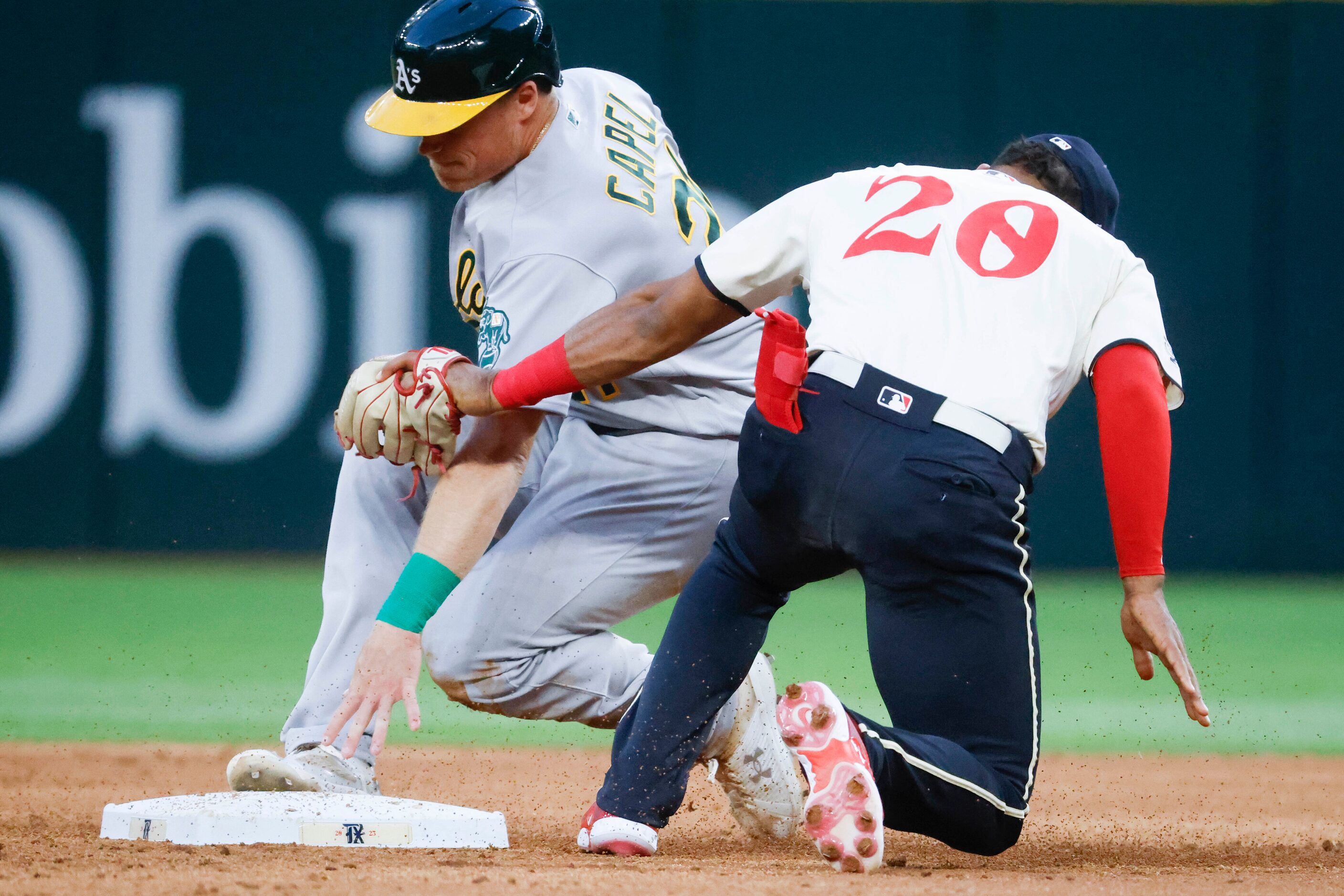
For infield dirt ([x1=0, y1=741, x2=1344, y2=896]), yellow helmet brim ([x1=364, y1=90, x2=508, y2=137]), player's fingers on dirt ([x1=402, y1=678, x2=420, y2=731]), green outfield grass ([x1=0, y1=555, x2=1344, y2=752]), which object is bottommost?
green outfield grass ([x1=0, y1=555, x2=1344, y2=752])

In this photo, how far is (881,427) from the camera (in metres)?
2.40

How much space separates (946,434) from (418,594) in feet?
3.18

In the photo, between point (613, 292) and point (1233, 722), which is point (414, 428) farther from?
point (1233, 722)

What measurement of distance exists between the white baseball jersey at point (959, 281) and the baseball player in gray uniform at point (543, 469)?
0.52 m

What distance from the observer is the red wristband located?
2.76 meters

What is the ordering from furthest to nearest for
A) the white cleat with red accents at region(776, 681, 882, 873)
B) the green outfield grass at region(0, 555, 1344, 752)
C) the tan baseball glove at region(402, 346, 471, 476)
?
the green outfield grass at region(0, 555, 1344, 752)
the tan baseball glove at region(402, 346, 471, 476)
the white cleat with red accents at region(776, 681, 882, 873)

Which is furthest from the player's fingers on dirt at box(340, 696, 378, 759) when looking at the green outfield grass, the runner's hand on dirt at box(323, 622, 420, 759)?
the green outfield grass

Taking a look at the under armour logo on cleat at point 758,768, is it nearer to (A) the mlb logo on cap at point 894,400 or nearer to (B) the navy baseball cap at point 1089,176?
(A) the mlb logo on cap at point 894,400

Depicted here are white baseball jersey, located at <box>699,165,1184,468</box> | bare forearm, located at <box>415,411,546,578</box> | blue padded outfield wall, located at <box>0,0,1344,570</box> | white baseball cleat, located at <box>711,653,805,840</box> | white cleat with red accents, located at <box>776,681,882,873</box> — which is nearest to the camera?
white cleat with red accents, located at <box>776,681,882,873</box>

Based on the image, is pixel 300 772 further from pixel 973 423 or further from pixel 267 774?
pixel 973 423

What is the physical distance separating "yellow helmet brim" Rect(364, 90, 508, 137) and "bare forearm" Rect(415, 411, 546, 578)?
1.88ft

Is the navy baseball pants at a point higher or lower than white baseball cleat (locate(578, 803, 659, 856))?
higher

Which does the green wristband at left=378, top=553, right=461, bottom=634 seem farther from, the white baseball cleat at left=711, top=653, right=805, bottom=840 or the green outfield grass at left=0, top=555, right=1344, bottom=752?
the green outfield grass at left=0, top=555, right=1344, bottom=752

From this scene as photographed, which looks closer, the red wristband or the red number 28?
the red number 28
